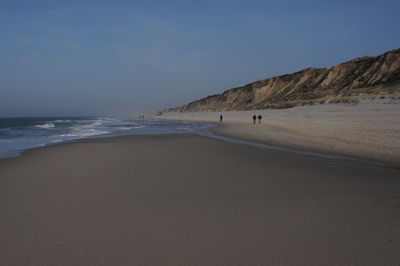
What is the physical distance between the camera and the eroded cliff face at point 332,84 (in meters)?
53.1

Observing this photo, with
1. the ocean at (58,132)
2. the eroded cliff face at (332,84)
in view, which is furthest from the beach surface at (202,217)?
the eroded cliff face at (332,84)

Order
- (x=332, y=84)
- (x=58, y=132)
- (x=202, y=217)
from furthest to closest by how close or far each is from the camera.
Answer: (x=332, y=84)
(x=58, y=132)
(x=202, y=217)

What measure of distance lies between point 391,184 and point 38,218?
22.0ft

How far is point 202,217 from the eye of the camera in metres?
4.43

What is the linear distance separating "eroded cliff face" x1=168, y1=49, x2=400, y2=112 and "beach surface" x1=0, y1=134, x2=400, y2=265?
4311 centimetres

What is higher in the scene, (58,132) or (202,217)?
(202,217)

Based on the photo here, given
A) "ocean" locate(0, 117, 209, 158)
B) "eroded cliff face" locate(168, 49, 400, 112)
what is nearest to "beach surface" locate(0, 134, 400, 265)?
"ocean" locate(0, 117, 209, 158)

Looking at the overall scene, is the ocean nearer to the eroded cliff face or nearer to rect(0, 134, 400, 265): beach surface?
rect(0, 134, 400, 265): beach surface

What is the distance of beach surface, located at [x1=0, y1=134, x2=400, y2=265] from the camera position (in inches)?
128

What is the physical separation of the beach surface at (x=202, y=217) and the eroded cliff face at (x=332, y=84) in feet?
141

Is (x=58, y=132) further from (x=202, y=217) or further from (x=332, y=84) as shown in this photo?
(x=332, y=84)

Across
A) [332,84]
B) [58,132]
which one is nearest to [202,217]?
[58,132]

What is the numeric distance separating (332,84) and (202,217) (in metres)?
76.3

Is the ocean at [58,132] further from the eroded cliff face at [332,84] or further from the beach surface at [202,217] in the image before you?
the eroded cliff face at [332,84]
